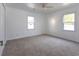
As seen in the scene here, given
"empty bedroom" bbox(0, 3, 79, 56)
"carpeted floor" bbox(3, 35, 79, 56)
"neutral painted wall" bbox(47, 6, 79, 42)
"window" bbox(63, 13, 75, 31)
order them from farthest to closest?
"window" bbox(63, 13, 75, 31)
"neutral painted wall" bbox(47, 6, 79, 42)
"empty bedroom" bbox(0, 3, 79, 56)
"carpeted floor" bbox(3, 35, 79, 56)

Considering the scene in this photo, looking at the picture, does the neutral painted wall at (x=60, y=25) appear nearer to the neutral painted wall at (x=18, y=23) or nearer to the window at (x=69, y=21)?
the window at (x=69, y=21)

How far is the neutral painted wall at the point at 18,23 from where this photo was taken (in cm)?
437

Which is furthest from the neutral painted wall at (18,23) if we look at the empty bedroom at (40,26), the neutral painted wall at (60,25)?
the neutral painted wall at (60,25)

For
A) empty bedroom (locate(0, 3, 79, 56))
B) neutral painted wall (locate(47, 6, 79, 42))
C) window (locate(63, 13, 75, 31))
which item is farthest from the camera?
window (locate(63, 13, 75, 31))

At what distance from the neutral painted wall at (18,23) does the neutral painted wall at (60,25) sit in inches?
40.9

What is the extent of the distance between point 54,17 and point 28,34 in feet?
7.52

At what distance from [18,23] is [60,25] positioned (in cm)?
272

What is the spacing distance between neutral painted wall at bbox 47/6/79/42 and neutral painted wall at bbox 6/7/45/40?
104cm

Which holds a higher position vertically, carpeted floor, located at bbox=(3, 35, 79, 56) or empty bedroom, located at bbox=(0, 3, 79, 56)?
empty bedroom, located at bbox=(0, 3, 79, 56)

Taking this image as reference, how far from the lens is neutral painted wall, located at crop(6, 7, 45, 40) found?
172 inches

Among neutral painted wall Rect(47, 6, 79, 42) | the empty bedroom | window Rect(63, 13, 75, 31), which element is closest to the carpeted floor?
the empty bedroom

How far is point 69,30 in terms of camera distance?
15.5 feet

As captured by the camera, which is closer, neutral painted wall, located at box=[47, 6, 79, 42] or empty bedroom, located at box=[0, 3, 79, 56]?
empty bedroom, located at box=[0, 3, 79, 56]

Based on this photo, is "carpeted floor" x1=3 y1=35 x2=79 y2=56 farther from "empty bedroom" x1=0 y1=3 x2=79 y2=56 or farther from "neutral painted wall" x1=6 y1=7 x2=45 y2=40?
"neutral painted wall" x1=6 y1=7 x2=45 y2=40
